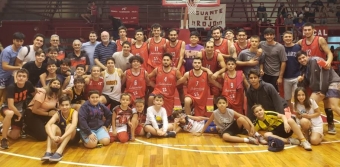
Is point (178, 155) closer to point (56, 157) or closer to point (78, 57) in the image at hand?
point (56, 157)

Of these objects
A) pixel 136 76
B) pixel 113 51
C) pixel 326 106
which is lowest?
pixel 326 106

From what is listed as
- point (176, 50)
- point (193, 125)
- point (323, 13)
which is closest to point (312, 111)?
point (193, 125)

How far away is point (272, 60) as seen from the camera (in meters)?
6.89

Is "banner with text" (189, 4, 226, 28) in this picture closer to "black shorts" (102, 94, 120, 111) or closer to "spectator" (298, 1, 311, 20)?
"spectator" (298, 1, 311, 20)

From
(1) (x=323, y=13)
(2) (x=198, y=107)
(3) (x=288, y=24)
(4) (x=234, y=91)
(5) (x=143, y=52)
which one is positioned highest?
(1) (x=323, y=13)

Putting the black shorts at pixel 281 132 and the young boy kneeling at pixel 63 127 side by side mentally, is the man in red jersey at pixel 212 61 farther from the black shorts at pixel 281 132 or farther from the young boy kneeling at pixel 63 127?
the young boy kneeling at pixel 63 127

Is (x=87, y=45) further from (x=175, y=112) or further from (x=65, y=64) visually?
(x=175, y=112)

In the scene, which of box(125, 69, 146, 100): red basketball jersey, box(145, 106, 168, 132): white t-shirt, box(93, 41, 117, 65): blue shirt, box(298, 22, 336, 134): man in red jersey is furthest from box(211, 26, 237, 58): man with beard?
box(93, 41, 117, 65): blue shirt

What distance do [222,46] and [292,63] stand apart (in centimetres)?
141

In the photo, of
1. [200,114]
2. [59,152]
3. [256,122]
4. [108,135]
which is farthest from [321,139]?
[59,152]

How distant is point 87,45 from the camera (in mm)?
7941

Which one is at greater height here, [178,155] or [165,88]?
[165,88]

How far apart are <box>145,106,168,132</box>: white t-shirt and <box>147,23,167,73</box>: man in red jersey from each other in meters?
1.36

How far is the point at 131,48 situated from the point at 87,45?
107 cm
